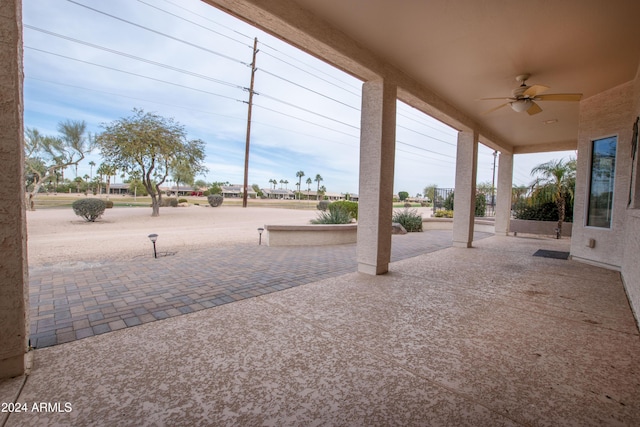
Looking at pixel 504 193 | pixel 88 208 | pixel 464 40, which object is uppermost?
pixel 464 40

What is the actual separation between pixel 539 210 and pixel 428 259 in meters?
8.45

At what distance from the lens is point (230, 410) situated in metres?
1.47

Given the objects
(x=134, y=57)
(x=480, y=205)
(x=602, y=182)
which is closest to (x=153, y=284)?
(x=602, y=182)

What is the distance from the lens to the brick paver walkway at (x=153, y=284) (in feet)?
8.41

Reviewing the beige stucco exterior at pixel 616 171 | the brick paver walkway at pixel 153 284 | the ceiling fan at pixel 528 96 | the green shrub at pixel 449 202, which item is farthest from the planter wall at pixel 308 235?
the green shrub at pixel 449 202

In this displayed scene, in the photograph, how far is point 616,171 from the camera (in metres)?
5.01

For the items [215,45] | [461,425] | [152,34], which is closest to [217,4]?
[461,425]

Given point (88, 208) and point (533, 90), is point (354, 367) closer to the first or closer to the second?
point (533, 90)

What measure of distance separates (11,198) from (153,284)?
2.34 metres

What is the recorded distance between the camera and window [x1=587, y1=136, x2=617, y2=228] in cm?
525

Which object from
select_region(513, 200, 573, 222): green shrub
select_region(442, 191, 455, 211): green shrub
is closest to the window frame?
select_region(513, 200, 573, 222): green shrub

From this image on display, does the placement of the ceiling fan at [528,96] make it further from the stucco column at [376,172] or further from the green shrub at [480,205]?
the green shrub at [480,205]

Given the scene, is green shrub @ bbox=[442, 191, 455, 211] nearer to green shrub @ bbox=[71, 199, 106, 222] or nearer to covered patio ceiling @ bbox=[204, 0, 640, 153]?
covered patio ceiling @ bbox=[204, 0, 640, 153]

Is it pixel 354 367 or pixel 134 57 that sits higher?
pixel 134 57
